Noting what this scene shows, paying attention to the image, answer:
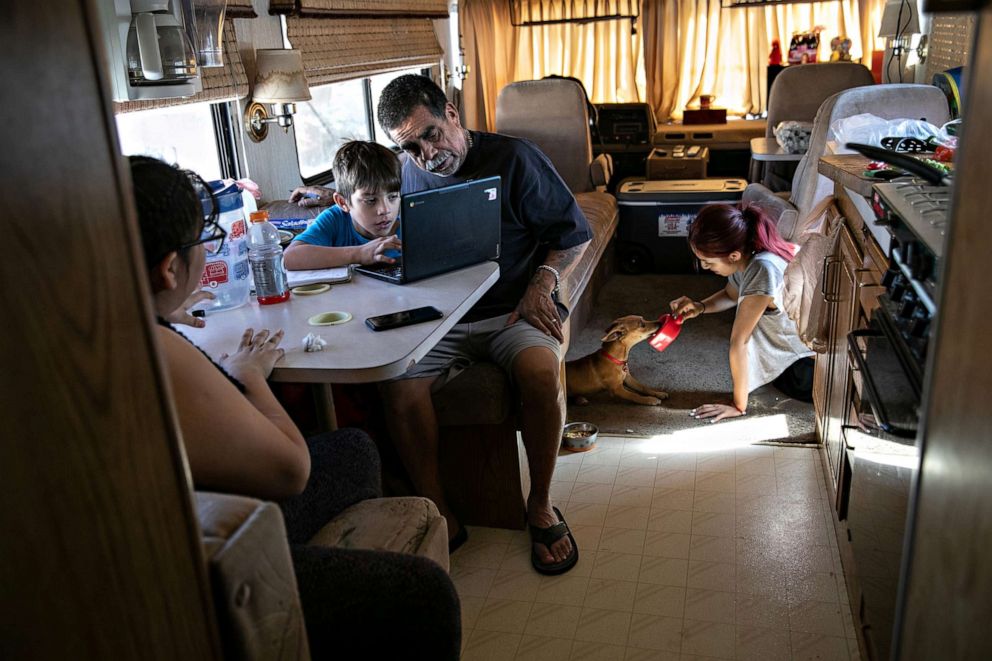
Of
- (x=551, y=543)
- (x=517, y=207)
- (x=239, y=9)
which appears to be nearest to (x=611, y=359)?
(x=517, y=207)

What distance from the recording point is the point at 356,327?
6.09ft

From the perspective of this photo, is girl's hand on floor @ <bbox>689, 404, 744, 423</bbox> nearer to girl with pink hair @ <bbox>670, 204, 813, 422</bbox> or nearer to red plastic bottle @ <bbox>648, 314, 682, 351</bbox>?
girl with pink hair @ <bbox>670, 204, 813, 422</bbox>

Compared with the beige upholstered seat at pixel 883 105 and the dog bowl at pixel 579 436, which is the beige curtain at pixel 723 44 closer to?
the beige upholstered seat at pixel 883 105

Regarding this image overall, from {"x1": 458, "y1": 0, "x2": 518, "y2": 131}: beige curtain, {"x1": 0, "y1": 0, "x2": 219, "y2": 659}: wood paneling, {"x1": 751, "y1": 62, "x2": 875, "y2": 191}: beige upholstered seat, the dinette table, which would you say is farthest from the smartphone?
{"x1": 458, "y1": 0, "x2": 518, "y2": 131}: beige curtain

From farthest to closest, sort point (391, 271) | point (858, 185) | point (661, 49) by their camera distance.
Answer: point (661, 49), point (391, 271), point (858, 185)

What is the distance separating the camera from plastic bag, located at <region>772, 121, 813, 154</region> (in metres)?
4.52

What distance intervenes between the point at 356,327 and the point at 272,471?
2.09 ft

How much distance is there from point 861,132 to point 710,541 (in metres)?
1.35

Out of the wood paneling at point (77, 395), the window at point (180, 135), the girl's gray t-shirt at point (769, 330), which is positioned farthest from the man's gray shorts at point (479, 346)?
the wood paneling at point (77, 395)

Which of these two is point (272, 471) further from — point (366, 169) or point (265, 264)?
point (366, 169)

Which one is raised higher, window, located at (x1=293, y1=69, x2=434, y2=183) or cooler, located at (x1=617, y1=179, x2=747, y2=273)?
window, located at (x1=293, y1=69, x2=434, y2=183)

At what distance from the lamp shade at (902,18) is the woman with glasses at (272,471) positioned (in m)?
4.48

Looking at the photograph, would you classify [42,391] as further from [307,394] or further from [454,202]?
[307,394]

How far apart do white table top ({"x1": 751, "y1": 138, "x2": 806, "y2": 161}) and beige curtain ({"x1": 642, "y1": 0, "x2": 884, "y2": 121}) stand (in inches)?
76.4
